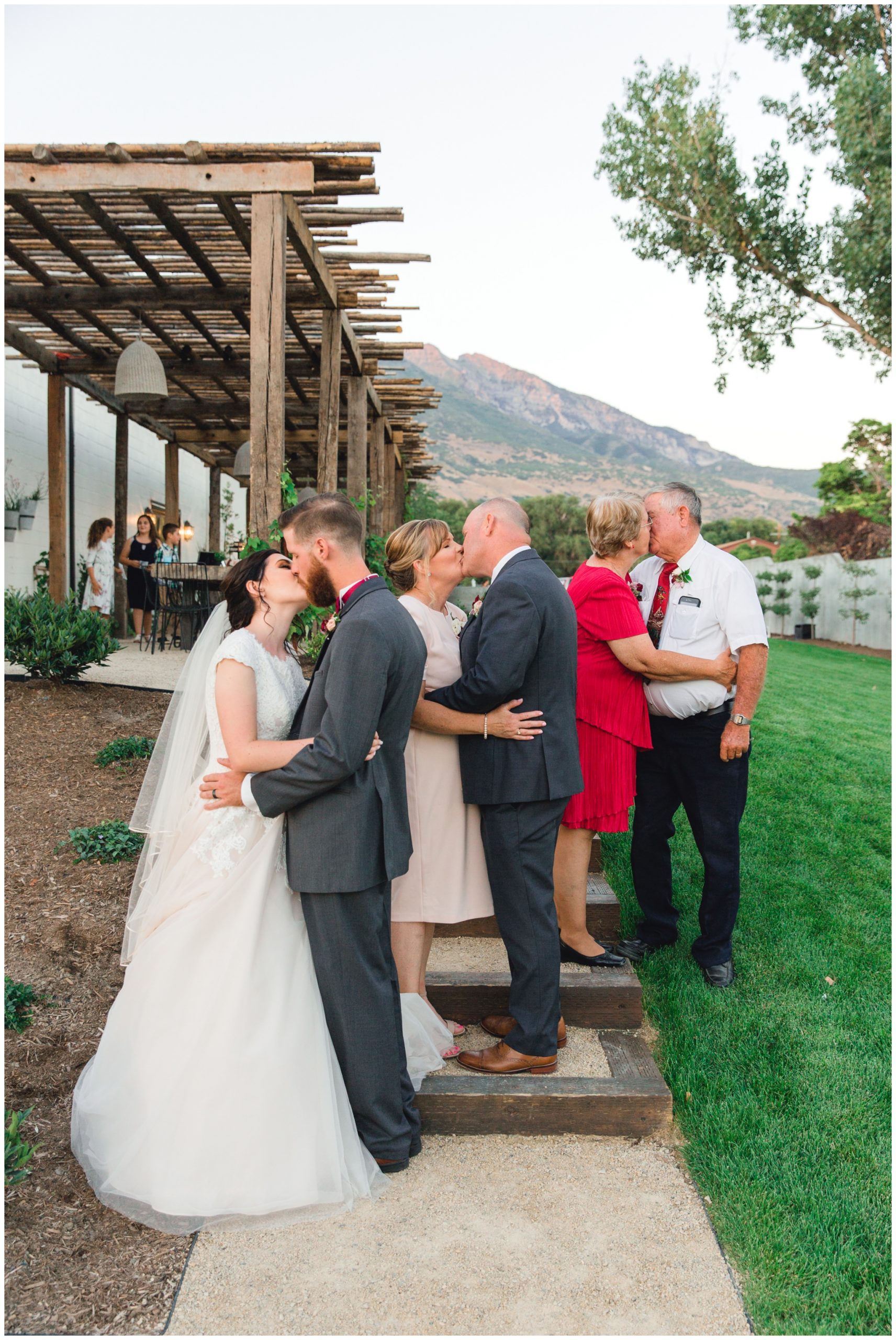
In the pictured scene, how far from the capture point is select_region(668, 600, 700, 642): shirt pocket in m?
3.75

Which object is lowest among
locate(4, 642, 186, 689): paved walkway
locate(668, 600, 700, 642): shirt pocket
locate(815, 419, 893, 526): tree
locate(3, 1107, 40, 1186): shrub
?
locate(3, 1107, 40, 1186): shrub

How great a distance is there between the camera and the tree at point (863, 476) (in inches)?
1277

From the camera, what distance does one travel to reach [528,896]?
2939 millimetres

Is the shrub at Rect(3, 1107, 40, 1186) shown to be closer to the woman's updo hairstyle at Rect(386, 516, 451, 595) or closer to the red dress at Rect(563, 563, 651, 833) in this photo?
the woman's updo hairstyle at Rect(386, 516, 451, 595)

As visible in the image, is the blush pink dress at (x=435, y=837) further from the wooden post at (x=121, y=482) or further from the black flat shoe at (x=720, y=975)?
the wooden post at (x=121, y=482)

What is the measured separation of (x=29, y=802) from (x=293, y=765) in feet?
10.6

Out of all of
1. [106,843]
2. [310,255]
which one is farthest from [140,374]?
[106,843]

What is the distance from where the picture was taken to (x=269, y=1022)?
2543 mm

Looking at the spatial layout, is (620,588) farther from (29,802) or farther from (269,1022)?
(29,802)

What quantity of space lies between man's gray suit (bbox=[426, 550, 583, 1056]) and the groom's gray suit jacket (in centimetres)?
37

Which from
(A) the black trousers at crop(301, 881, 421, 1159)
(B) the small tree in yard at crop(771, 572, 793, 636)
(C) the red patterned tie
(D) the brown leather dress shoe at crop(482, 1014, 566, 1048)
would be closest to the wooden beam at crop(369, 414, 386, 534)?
(C) the red patterned tie

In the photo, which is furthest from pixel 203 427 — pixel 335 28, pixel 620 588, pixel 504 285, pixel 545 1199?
pixel 504 285

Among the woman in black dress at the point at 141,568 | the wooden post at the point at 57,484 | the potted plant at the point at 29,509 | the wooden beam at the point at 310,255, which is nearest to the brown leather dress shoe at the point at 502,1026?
the wooden beam at the point at 310,255

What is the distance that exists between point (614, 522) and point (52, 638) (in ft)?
15.2
